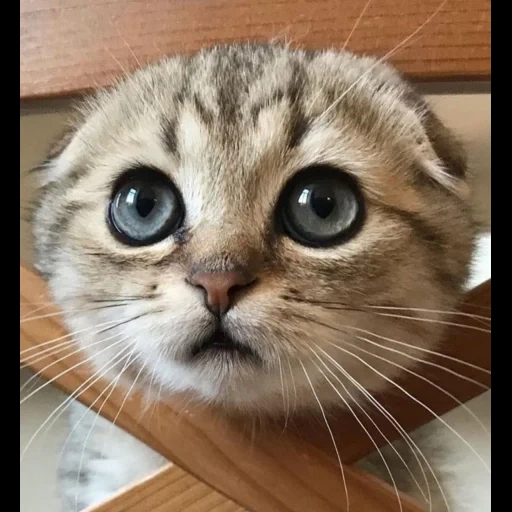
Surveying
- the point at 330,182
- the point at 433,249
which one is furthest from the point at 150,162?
the point at 433,249

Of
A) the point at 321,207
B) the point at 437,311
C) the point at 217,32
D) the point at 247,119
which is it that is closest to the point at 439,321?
the point at 437,311

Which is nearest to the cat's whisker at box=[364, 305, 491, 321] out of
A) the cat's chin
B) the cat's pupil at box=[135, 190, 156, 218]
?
the cat's chin

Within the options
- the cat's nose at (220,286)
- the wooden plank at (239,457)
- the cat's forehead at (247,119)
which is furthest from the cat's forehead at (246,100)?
the wooden plank at (239,457)

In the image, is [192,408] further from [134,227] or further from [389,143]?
[389,143]

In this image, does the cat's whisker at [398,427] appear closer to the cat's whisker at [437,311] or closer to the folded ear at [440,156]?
the cat's whisker at [437,311]

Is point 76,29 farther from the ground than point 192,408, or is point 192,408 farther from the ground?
point 76,29

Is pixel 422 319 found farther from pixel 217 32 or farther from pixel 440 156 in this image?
pixel 217 32

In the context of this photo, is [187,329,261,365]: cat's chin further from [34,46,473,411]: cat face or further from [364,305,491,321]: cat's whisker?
[364,305,491,321]: cat's whisker

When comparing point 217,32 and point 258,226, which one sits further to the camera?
point 217,32
